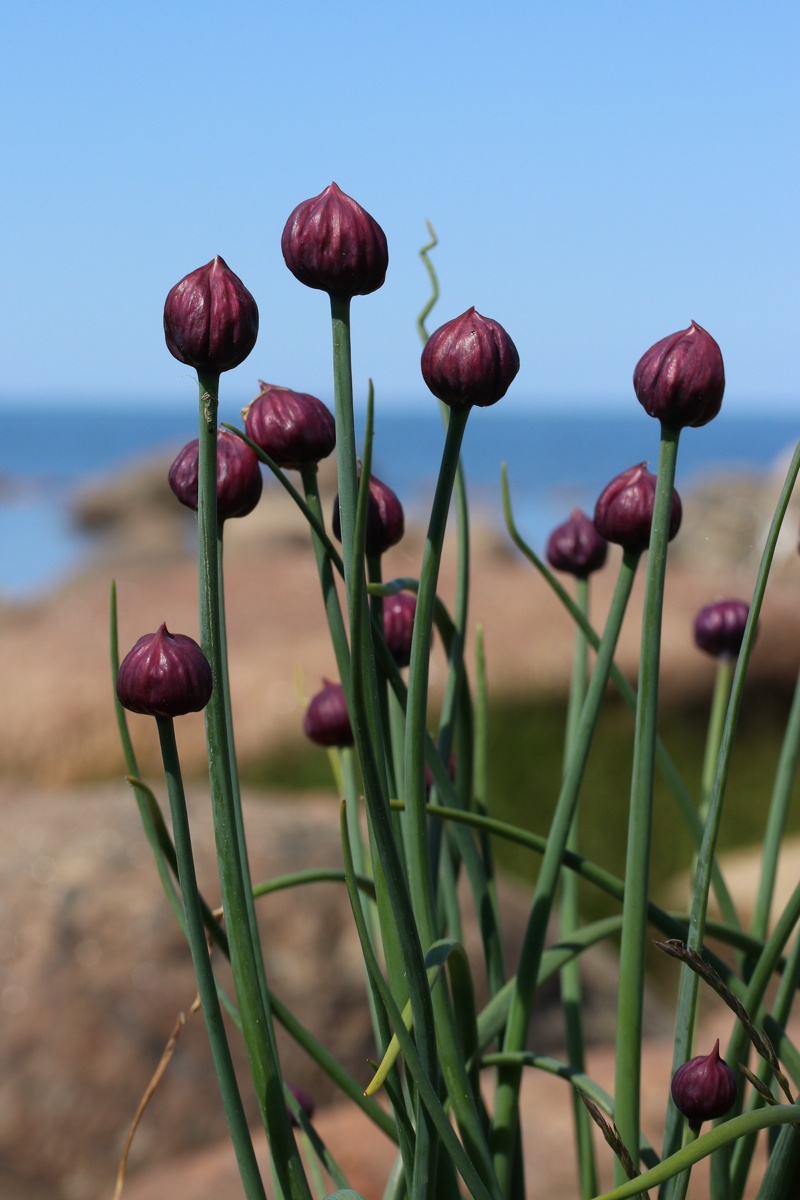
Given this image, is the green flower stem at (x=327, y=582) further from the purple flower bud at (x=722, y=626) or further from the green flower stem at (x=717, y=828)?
the purple flower bud at (x=722, y=626)

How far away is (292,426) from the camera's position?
49 cm

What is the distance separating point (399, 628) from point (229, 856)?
181 millimetres

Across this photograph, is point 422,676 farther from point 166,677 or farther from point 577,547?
point 577,547

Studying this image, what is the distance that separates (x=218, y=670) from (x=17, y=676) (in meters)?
2.99

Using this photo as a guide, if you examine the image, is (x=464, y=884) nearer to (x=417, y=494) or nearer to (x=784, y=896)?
(x=784, y=896)

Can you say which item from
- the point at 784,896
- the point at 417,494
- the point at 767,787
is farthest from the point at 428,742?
the point at 417,494

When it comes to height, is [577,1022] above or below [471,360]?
below

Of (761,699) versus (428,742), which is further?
(761,699)

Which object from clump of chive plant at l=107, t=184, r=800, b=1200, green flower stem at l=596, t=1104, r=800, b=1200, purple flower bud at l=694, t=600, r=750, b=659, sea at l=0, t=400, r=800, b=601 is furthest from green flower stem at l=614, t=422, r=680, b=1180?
sea at l=0, t=400, r=800, b=601

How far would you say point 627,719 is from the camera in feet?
10.0

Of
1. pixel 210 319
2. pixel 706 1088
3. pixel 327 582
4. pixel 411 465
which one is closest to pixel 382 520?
pixel 327 582

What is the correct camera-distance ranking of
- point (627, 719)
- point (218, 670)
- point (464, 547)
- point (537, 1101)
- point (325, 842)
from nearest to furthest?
point (218, 670), point (464, 547), point (537, 1101), point (325, 842), point (627, 719)

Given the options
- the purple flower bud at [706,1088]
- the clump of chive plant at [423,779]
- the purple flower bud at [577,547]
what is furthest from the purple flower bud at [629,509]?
the purple flower bud at [706,1088]

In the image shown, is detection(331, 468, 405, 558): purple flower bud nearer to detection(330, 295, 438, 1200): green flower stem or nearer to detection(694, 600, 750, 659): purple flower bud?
detection(330, 295, 438, 1200): green flower stem
